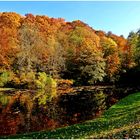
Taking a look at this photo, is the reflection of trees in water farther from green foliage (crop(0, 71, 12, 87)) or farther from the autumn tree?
the autumn tree

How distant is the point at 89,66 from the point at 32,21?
1204 inches

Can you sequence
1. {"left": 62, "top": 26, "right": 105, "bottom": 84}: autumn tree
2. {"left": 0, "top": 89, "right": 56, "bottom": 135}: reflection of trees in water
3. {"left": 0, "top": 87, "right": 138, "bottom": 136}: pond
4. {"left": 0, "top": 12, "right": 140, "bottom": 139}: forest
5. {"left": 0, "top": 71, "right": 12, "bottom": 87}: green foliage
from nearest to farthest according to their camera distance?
{"left": 0, "top": 87, "right": 138, "bottom": 136}: pond, {"left": 0, "top": 89, "right": 56, "bottom": 135}: reflection of trees in water, {"left": 0, "top": 71, "right": 12, "bottom": 87}: green foliage, {"left": 0, "top": 12, "right": 140, "bottom": 139}: forest, {"left": 62, "top": 26, "right": 105, "bottom": 84}: autumn tree

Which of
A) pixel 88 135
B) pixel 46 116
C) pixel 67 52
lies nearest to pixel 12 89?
pixel 67 52

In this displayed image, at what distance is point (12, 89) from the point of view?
64.4 m

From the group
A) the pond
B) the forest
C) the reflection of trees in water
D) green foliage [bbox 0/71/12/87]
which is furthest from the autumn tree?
the reflection of trees in water

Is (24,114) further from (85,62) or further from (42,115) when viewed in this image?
(85,62)

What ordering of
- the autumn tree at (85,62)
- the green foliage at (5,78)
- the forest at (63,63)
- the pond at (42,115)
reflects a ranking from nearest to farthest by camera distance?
the pond at (42,115), the green foliage at (5,78), the forest at (63,63), the autumn tree at (85,62)

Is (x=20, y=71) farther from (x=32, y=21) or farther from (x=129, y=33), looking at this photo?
(x=129, y=33)

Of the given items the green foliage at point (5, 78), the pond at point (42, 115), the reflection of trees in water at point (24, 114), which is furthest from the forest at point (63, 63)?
the pond at point (42, 115)

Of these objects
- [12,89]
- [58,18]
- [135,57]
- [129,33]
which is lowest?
[12,89]

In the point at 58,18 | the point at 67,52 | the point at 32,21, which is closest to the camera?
the point at 67,52

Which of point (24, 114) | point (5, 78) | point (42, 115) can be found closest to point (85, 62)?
point (5, 78)

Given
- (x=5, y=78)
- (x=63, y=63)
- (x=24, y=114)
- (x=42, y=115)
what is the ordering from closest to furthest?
(x=42, y=115), (x=24, y=114), (x=5, y=78), (x=63, y=63)

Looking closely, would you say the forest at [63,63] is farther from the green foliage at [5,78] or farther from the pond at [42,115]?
the pond at [42,115]
